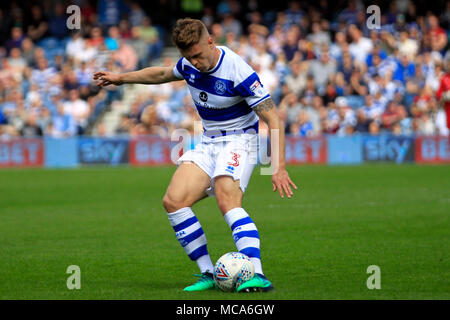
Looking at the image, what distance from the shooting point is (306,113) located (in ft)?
76.7

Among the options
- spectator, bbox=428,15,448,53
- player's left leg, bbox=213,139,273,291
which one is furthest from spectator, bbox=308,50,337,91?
player's left leg, bbox=213,139,273,291

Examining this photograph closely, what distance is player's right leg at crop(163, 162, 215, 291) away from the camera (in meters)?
6.77

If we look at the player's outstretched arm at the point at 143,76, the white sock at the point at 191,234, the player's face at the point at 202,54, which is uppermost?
the player's face at the point at 202,54

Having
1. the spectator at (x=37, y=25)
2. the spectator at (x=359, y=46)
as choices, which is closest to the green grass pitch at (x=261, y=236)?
the spectator at (x=359, y=46)

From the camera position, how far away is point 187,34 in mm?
6309

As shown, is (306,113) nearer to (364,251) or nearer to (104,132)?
(104,132)

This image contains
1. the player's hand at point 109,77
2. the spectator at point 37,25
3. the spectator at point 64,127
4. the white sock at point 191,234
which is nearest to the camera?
the white sock at point 191,234

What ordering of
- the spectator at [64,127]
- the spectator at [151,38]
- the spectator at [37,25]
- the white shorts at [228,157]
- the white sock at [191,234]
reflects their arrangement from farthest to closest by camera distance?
the spectator at [37,25]
the spectator at [151,38]
the spectator at [64,127]
the white sock at [191,234]
the white shorts at [228,157]

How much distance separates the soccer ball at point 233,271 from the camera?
640cm

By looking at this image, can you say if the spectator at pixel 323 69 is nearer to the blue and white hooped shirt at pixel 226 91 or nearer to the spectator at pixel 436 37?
the spectator at pixel 436 37

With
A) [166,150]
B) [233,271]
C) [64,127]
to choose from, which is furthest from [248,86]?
[64,127]

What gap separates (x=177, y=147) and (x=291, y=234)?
12.9 m

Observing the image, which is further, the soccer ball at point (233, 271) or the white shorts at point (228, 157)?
the white shorts at point (228, 157)

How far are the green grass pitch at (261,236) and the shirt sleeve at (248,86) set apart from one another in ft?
4.87
